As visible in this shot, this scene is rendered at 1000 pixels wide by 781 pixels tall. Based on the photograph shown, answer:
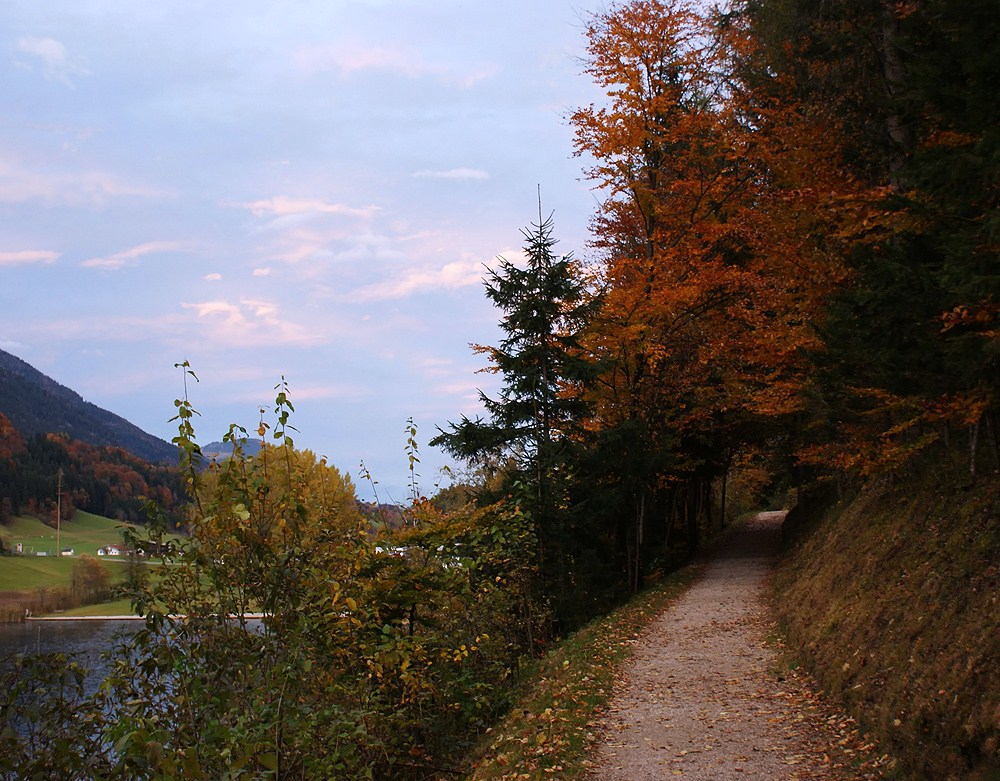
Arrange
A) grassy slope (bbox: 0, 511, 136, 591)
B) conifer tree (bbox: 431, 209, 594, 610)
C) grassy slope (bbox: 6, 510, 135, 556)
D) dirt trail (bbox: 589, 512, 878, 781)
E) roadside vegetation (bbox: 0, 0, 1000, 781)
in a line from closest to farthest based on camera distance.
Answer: roadside vegetation (bbox: 0, 0, 1000, 781)
dirt trail (bbox: 589, 512, 878, 781)
conifer tree (bbox: 431, 209, 594, 610)
grassy slope (bbox: 0, 511, 136, 591)
grassy slope (bbox: 6, 510, 135, 556)

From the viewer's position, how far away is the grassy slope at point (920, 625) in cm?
552

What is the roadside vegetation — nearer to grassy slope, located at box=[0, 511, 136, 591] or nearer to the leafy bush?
the leafy bush

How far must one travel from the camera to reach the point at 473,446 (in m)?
15.7

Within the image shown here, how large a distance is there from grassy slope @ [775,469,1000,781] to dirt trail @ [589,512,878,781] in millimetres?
472

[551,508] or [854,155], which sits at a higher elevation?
[854,155]

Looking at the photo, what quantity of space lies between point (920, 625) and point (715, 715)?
230cm

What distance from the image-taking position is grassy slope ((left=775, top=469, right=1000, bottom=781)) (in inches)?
217

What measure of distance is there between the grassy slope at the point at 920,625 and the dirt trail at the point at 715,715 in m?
0.47

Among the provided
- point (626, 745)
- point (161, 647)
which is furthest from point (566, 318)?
point (161, 647)

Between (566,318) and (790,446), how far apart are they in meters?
9.98

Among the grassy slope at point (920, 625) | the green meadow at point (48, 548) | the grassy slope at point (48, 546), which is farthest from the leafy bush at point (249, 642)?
the grassy slope at point (48, 546)

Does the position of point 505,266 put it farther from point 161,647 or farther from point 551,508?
point 161,647

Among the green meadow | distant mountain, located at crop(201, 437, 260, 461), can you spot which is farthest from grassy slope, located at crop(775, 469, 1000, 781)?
the green meadow

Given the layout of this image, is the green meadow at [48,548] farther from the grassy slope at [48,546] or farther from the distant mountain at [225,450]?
the distant mountain at [225,450]
